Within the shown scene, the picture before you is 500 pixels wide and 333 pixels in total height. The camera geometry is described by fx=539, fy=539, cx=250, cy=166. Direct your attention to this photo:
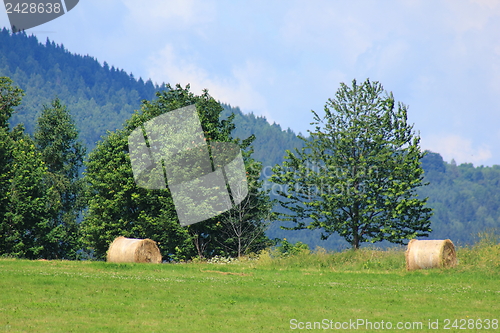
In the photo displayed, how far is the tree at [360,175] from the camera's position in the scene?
124ft

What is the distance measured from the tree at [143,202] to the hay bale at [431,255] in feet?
64.9

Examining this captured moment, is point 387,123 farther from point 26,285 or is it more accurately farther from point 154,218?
point 26,285

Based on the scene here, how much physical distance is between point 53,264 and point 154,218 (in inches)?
625

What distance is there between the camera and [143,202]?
46.6 m

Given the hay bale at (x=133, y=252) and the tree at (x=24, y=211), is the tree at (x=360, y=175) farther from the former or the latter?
the tree at (x=24, y=211)

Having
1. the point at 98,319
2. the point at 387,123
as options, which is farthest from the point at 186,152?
the point at 98,319

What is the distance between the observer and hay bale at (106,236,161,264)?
32188 millimetres

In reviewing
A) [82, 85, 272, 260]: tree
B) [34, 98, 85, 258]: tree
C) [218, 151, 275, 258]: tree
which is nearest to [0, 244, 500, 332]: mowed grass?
[218, 151, 275, 258]: tree

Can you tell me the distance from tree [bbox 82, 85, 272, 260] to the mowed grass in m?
14.7

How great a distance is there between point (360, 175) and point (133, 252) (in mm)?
16907

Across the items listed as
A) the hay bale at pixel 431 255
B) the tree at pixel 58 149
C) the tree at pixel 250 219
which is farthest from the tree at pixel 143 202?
the hay bale at pixel 431 255

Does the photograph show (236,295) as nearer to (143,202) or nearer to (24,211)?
(143,202)

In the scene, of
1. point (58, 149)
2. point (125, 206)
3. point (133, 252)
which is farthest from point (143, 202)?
point (58, 149)

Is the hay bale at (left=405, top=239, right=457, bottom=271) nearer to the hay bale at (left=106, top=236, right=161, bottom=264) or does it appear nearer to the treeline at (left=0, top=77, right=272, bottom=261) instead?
the hay bale at (left=106, top=236, right=161, bottom=264)
